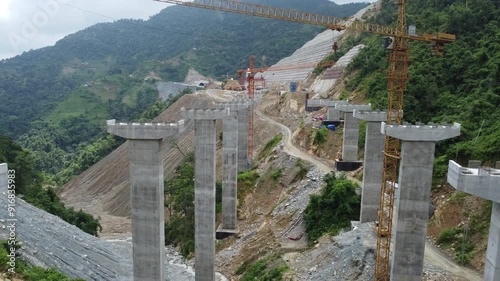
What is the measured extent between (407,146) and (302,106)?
47220mm

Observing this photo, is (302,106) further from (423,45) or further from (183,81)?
(183,81)

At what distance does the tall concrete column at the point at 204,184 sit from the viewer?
26045 millimetres

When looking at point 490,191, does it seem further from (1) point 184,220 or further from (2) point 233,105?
(1) point 184,220

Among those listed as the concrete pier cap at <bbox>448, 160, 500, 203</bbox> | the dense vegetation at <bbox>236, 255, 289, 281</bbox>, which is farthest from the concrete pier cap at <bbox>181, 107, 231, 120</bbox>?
the concrete pier cap at <bbox>448, 160, 500, 203</bbox>

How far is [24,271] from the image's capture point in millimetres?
15070

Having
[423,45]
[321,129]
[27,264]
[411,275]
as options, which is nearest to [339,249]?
[411,275]

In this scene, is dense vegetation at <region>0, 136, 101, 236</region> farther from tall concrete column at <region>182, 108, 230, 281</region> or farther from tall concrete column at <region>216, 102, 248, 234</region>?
tall concrete column at <region>182, 108, 230, 281</region>

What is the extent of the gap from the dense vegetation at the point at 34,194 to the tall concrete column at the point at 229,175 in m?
13.2

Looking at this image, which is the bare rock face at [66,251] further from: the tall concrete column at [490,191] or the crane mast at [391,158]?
the tall concrete column at [490,191]

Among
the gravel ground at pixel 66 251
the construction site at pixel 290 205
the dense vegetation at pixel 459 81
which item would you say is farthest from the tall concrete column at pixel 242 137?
the gravel ground at pixel 66 251

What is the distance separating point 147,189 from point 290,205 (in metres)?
16.7

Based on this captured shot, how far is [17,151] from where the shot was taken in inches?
1791

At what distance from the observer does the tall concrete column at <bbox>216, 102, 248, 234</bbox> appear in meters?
36.4

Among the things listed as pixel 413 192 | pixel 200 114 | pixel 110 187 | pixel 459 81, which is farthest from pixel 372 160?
pixel 110 187
